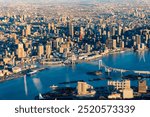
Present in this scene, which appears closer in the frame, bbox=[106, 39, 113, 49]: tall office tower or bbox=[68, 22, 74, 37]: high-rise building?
bbox=[106, 39, 113, 49]: tall office tower

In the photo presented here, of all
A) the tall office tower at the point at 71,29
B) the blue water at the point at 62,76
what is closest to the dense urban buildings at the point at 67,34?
the tall office tower at the point at 71,29

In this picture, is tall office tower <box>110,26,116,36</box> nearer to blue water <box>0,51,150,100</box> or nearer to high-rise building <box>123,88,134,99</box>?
blue water <box>0,51,150,100</box>

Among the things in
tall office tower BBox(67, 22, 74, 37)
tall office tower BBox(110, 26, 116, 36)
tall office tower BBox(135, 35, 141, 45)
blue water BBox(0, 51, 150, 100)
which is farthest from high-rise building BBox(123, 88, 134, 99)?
tall office tower BBox(67, 22, 74, 37)

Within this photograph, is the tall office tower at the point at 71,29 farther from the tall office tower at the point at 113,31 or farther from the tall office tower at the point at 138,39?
the tall office tower at the point at 138,39

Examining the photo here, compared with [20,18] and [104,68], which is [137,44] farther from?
[20,18]

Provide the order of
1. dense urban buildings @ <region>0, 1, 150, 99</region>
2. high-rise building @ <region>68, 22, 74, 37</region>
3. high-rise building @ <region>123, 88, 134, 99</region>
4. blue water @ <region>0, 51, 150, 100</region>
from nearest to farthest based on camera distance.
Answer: high-rise building @ <region>123, 88, 134, 99</region> → blue water @ <region>0, 51, 150, 100</region> → dense urban buildings @ <region>0, 1, 150, 99</region> → high-rise building @ <region>68, 22, 74, 37</region>

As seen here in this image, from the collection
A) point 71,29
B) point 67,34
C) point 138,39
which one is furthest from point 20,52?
point 71,29

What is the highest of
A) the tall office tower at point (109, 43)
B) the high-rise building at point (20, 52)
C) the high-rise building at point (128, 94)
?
the high-rise building at point (128, 94)

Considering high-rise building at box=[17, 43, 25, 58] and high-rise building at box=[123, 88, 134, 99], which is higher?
high-rise building at box=[123, 88, 134, 99]

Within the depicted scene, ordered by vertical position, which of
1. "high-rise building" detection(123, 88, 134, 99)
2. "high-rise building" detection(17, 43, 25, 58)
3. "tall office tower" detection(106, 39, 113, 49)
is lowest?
"tall office tower" detection(106, 39, 113, 49)
